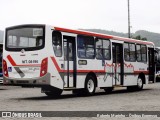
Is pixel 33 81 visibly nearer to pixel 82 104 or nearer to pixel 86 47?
pixel 82 104

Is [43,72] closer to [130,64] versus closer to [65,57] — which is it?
[65,57]

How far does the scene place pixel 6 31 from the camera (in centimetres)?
1850

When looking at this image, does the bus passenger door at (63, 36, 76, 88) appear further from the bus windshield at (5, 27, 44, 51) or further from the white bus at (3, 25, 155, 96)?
the bus windshield at (5, 27, 44, 51)

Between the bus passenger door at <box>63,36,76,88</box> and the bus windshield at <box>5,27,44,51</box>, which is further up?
the bus windshield at <box>5,27,44,51</box>

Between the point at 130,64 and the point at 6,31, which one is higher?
the point at 6,31

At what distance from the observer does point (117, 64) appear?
22.2m

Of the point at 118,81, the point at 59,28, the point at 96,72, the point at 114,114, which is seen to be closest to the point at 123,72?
the point at 118,81

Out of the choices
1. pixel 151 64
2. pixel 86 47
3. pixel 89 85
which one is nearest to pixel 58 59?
pixel 86 47

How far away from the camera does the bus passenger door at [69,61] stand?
1797 centimetres

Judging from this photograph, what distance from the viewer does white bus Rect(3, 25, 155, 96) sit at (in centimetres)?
1706

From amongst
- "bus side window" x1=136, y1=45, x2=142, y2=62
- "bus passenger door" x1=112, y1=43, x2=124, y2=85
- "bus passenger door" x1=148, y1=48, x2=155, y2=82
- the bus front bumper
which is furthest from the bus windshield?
"bus passenger door" x1=148, y1=48, x2=155, y2=82

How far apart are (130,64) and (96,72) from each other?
12.9 ft

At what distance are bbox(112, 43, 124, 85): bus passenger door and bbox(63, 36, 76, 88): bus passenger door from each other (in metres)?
3.83

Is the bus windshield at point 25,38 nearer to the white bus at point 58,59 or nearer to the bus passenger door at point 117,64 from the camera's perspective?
the white bus at point 58,59
